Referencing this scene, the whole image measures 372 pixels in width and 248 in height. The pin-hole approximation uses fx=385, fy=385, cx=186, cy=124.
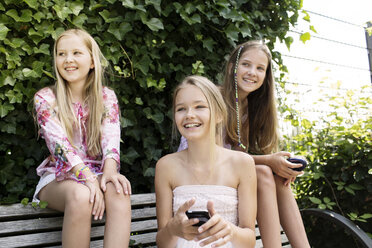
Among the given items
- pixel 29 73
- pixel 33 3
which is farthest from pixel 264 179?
pixel 33 3

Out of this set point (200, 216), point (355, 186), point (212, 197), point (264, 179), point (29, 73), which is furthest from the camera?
point (355, 186)

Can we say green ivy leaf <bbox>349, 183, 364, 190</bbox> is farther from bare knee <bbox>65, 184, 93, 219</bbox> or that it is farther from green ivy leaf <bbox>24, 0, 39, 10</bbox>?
green ivy leaf <bbox>24, 0, 39, 10</bbox>

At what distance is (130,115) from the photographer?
228 centimetres

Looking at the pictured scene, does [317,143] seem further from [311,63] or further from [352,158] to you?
[311,63]

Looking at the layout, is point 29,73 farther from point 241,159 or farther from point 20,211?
point 241,159

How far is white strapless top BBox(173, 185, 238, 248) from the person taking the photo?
→ 1.74m

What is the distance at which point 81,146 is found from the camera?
195 cm

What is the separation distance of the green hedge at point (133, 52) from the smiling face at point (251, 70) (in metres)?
0.19

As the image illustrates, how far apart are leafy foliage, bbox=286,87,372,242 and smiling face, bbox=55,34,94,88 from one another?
1893 mm

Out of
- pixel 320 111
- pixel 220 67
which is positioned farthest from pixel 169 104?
pixel 320 111

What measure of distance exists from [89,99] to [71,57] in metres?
0.23

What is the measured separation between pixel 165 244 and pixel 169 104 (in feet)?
3.55

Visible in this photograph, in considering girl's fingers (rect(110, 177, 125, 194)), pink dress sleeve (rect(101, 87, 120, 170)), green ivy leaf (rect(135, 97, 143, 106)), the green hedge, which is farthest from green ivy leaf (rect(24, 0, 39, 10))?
girl's fingers (rect(110, 177, 125, 194))

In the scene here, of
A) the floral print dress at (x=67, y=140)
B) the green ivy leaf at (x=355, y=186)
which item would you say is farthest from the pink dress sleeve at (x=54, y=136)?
the green ivy leaf at (x=355, y=186)
